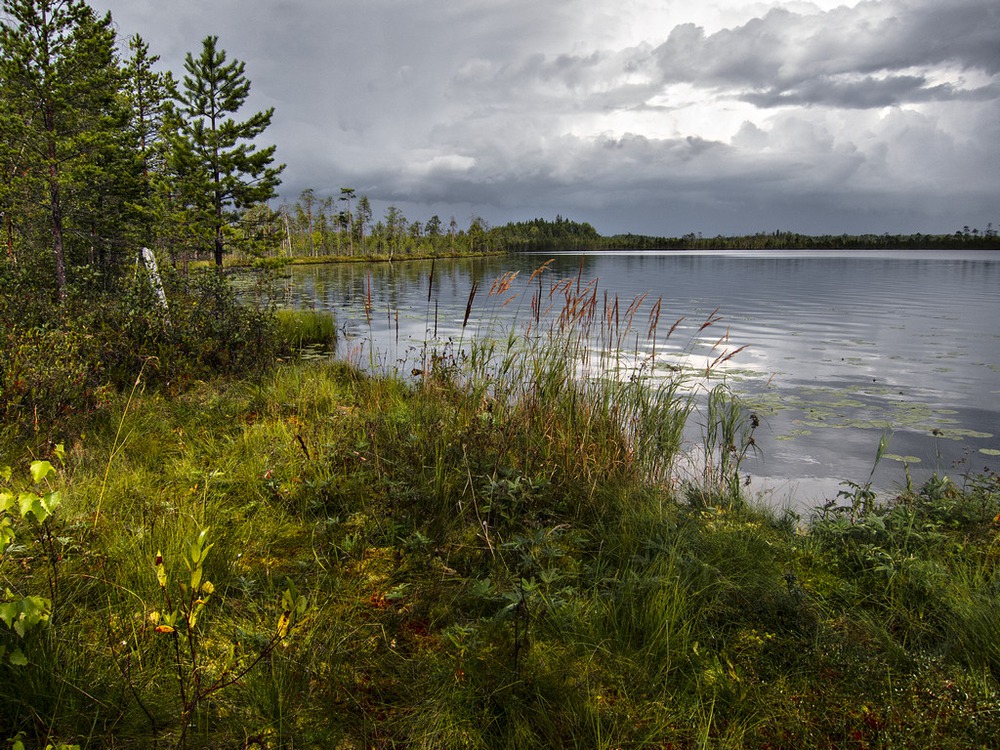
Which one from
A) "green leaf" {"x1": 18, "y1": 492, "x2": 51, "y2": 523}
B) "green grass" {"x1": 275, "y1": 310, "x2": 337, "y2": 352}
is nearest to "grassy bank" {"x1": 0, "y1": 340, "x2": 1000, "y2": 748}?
"green leaf" {"x1": 18, "y1": 492, "x2": 51, "y2": 523}

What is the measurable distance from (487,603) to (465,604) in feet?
0.49

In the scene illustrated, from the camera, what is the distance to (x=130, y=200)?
16812 mm

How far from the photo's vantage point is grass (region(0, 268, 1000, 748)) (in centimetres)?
191

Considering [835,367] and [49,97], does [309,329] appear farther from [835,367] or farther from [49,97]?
[835,367]

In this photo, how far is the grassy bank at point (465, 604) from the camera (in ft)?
6.16

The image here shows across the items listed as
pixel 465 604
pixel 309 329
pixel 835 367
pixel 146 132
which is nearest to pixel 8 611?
pixel 465 604

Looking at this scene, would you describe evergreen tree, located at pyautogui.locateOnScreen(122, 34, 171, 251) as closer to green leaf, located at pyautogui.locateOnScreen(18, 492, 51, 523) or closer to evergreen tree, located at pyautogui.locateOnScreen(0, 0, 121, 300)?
evergreen tree, located at pyautogui.locateOnScreen(0, 0, 121, 300)

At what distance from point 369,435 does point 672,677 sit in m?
2.89

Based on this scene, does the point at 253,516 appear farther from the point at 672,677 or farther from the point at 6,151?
the point at 6,151

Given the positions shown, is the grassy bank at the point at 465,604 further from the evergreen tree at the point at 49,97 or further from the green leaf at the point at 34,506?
the evergreen tree at the point at 49,97

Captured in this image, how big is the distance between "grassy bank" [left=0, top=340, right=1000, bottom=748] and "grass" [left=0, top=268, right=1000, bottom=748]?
15 millimetres

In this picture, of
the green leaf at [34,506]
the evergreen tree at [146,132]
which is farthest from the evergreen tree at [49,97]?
the green leaf at [34,506]

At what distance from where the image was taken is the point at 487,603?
8.77 ft

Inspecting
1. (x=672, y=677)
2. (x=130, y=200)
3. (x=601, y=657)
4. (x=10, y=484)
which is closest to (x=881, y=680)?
(x=672, y=677)
